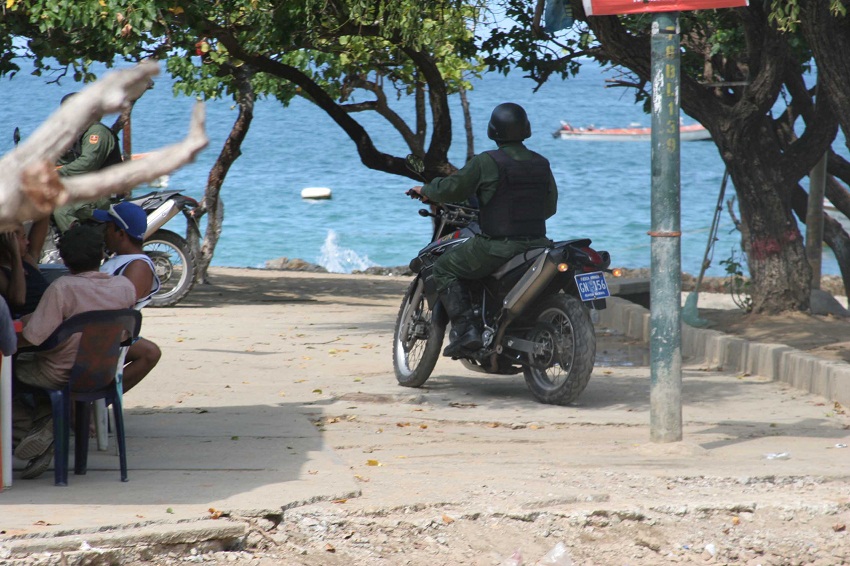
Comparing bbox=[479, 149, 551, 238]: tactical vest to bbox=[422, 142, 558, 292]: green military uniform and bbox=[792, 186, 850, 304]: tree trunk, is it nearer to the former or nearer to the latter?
bbox=[422, 142, 558, 292]: green military uniform

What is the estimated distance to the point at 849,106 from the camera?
9.20 m

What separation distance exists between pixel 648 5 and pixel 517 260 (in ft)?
6.77

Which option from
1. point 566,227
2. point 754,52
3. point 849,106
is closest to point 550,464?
point 849,106

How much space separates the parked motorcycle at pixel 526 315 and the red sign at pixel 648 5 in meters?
1.72

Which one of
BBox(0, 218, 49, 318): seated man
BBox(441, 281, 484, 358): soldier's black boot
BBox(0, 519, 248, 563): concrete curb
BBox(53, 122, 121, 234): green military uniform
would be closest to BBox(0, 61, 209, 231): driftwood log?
BBox(0, 519, 248, 563): concrete curb

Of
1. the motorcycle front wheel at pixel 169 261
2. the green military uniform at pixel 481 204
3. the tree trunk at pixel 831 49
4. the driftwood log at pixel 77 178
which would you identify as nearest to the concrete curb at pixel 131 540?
the driftwood log at pixel 77 178

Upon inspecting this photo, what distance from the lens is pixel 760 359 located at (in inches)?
347

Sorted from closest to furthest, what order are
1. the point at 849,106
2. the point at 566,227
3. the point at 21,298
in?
the point at 21,298
the point at 849,106
the point at 566,227

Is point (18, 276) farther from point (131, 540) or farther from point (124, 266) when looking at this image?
point (131, 540)

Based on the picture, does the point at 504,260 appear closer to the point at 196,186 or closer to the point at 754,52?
the point at 754,52

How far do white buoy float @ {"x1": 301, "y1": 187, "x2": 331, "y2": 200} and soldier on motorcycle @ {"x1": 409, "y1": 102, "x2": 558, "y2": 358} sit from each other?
161 ft

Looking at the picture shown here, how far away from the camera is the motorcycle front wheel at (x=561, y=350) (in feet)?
23.8

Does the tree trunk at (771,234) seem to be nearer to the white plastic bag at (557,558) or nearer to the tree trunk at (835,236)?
the tree trunk at (835,236)

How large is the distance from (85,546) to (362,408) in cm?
334
